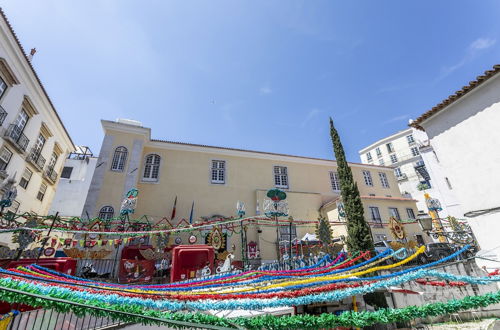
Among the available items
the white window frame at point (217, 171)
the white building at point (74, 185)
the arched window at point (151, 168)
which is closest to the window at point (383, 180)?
the white window frame at point (217, 171)

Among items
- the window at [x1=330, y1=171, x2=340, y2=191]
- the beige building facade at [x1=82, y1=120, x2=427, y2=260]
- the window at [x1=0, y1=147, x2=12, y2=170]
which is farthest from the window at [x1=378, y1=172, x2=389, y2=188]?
the window at [x1=0, y1=147, x2=12, y2=170]

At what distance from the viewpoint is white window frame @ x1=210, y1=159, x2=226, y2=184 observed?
21234 millimetres

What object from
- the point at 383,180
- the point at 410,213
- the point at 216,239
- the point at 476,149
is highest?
the point at 383,180

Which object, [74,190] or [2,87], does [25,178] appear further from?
[74,190]

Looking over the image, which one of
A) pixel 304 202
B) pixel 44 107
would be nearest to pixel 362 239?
pixel 304 202

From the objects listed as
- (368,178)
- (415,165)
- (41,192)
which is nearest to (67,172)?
(41,192)

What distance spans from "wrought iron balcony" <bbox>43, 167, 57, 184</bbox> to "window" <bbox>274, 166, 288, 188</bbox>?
20.3 meters

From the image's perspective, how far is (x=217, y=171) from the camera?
21766 mm

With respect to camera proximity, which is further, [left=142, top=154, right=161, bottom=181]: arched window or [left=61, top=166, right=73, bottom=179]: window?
[left=61, top=166, right=73, bottom=179]: window

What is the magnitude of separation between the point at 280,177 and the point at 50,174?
21.1 meters

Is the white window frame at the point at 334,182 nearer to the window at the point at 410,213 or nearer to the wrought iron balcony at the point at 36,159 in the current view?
the window at the point at 410,213

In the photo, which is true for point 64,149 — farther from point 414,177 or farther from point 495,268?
point 414,177

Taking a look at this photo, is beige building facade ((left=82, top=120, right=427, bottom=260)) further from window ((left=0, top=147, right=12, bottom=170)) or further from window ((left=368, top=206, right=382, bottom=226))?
window ((left=0, top=147, right=12, bottom=170))

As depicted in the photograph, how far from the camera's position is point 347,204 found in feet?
42.7
